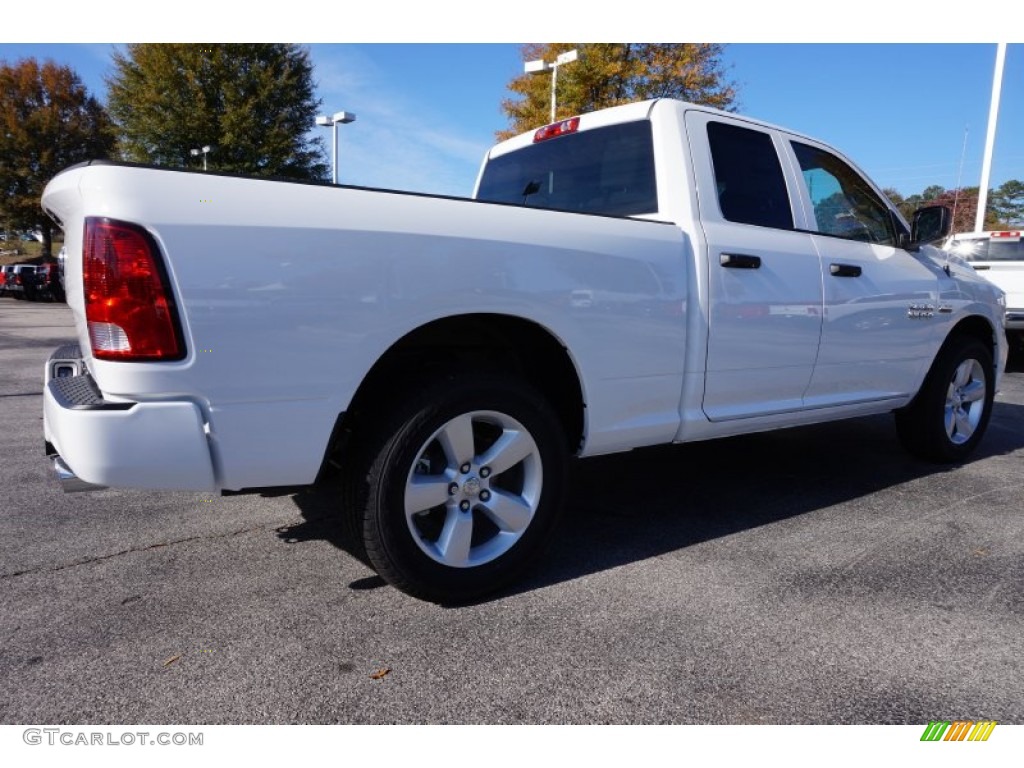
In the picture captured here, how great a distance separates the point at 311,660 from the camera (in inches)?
83.7

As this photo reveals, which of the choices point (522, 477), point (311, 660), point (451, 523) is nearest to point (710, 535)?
point (522, 477)

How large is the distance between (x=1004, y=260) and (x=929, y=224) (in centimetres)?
821

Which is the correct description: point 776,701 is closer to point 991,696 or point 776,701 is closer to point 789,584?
point 991,696

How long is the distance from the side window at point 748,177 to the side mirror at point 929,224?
1195 mm

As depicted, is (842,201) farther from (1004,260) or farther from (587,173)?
(1004,260)

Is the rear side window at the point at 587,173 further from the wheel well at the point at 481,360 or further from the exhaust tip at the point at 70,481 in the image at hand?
the exhaust tip at the point at 70,481

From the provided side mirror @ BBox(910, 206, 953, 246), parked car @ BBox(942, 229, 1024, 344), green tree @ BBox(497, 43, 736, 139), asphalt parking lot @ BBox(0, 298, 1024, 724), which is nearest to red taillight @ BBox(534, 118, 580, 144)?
asphalt parking lot @ BBox(0, 298, 1024, 724)

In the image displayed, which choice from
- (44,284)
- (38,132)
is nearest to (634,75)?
(44,284)

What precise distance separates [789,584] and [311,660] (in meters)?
1.83

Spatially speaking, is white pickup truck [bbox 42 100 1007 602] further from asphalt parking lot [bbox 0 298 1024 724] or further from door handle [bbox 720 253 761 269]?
asphalt parking lot [bbox 0 298 1024 724]

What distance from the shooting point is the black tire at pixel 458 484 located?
230cm

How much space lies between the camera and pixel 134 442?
1937 mm

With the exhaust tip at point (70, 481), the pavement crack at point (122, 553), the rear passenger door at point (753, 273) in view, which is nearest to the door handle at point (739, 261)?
the rear passenger door at point (753, 273)

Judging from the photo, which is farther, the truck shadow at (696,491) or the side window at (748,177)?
the side window at (748,177)
